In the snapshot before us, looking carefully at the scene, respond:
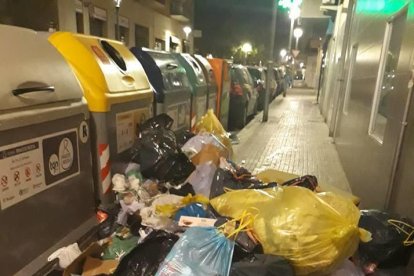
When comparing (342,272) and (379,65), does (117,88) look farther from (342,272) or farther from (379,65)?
(379,65)

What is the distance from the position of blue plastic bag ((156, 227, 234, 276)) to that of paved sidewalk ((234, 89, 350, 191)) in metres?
3.27

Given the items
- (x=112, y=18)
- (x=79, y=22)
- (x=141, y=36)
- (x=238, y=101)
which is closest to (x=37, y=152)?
(x=238, y=101)

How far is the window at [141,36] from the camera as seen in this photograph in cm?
1908

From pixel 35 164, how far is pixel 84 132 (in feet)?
1.61

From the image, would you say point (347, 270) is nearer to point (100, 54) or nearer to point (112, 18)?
point (100, 54)

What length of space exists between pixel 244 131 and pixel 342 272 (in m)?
6.19

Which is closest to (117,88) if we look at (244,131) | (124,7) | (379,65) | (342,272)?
(342,272)

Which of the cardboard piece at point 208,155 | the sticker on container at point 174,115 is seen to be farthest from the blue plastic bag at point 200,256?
the sticker on container at point 174,115

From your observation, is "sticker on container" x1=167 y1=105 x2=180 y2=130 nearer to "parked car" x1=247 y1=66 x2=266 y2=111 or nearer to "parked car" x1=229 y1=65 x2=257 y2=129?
"parked car" x1=229 y1=65 x2=257 y2=129

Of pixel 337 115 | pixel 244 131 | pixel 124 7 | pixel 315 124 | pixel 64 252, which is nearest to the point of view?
pixel 64 252

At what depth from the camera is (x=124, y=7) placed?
16891mm

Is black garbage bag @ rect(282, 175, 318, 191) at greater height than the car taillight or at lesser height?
lesser

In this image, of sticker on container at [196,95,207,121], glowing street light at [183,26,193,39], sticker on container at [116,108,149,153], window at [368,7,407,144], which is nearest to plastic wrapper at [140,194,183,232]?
sticker on container at [116,108,149,153]

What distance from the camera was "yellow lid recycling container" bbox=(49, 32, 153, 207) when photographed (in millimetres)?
2352
